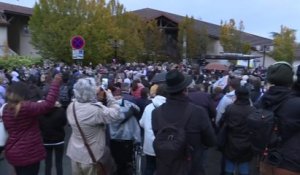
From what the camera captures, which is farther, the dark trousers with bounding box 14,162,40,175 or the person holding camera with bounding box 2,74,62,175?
the dark trousers with bounding box 14,162,40,175

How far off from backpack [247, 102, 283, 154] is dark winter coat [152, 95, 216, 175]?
0.40 m

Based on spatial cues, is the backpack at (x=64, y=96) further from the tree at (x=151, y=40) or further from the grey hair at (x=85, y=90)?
the tree at (x=151, y=40)

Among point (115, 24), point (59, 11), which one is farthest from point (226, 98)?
point (115, 24)

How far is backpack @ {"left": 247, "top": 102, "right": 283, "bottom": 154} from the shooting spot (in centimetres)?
414

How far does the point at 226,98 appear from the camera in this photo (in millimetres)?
8836

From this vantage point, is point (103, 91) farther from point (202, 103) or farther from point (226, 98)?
point (226, 98)

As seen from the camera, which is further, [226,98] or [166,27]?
[166,27]

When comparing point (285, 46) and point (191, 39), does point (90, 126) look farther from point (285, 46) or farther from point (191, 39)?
point (285, 46)

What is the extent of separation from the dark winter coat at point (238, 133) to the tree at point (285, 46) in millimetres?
61139

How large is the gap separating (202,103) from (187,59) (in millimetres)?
49311

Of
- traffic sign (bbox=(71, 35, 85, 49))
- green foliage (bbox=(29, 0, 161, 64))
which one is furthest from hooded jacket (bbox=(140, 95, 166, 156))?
green foliage (bbox=(29, 0, 161, 64))

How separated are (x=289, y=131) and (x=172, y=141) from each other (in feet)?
3.23

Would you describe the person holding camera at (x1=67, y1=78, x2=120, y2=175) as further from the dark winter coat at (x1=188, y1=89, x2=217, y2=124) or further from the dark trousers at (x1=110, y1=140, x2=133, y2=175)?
the dark winter coat at (x1=188, y1=89, x2=217, y2=124)

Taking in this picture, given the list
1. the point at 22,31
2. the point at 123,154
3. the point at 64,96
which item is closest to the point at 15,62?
the point at 22,31
